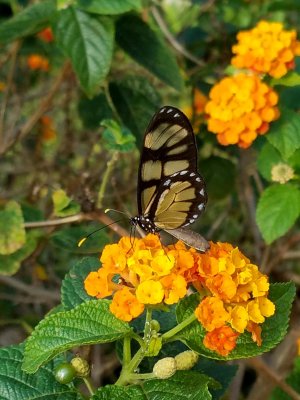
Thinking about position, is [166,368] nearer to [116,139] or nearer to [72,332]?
[72,332]

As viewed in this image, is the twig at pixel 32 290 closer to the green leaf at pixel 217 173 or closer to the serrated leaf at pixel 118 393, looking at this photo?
the green leaf at pixel 217 173

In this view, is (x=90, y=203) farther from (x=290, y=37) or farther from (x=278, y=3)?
(x=278, y=3)

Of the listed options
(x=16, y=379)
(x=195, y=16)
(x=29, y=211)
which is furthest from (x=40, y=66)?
(x=16, y=379)

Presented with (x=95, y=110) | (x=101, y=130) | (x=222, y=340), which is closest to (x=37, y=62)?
(x=101, y=130)

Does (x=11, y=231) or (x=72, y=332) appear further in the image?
(x=11, y=231)

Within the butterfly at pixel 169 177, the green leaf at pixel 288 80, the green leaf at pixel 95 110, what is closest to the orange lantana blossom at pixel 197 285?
the butterfly at pixel 169 177

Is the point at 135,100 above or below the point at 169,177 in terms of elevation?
below

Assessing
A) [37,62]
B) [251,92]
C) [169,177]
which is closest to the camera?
[169,177]
